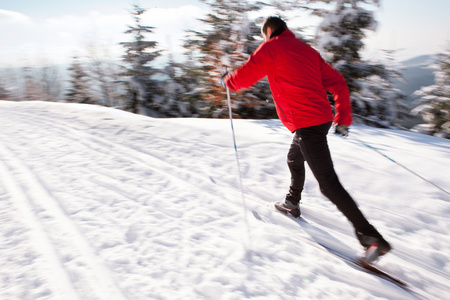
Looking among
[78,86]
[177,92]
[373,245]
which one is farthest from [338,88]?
[78,86]

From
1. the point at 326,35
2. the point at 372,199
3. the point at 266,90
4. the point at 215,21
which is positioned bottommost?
the point at 372,199

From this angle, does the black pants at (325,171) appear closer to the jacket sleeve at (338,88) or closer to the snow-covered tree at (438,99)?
the jacket sleeve at (338,88)

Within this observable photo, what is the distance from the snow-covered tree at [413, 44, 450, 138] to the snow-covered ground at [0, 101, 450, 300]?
31.8 ft

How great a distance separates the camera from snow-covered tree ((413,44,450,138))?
12.3m

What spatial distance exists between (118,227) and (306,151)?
6.39ft

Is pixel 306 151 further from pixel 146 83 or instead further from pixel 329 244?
pixel 146 83

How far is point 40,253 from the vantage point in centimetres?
240

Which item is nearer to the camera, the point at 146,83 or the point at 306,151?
the point at 306,151

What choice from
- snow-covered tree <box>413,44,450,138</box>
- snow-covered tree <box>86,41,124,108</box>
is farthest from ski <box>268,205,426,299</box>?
snow-covered tree <box>86,41,124,108</box>

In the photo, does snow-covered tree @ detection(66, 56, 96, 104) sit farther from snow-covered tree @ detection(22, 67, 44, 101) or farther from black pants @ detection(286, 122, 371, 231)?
black pants @ detection(286, 122, 371, 231)

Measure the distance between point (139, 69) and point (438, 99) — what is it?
15.9 metres

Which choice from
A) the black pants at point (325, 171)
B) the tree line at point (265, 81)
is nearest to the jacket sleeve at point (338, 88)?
the black pants at point (325, 171)

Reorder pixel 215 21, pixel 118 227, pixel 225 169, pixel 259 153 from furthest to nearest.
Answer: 1. pixel 215 21
2. pixel 259 153
3. pixel 225 169
4. pixel 118 227

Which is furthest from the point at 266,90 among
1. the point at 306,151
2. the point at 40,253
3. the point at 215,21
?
the point at 40,253
